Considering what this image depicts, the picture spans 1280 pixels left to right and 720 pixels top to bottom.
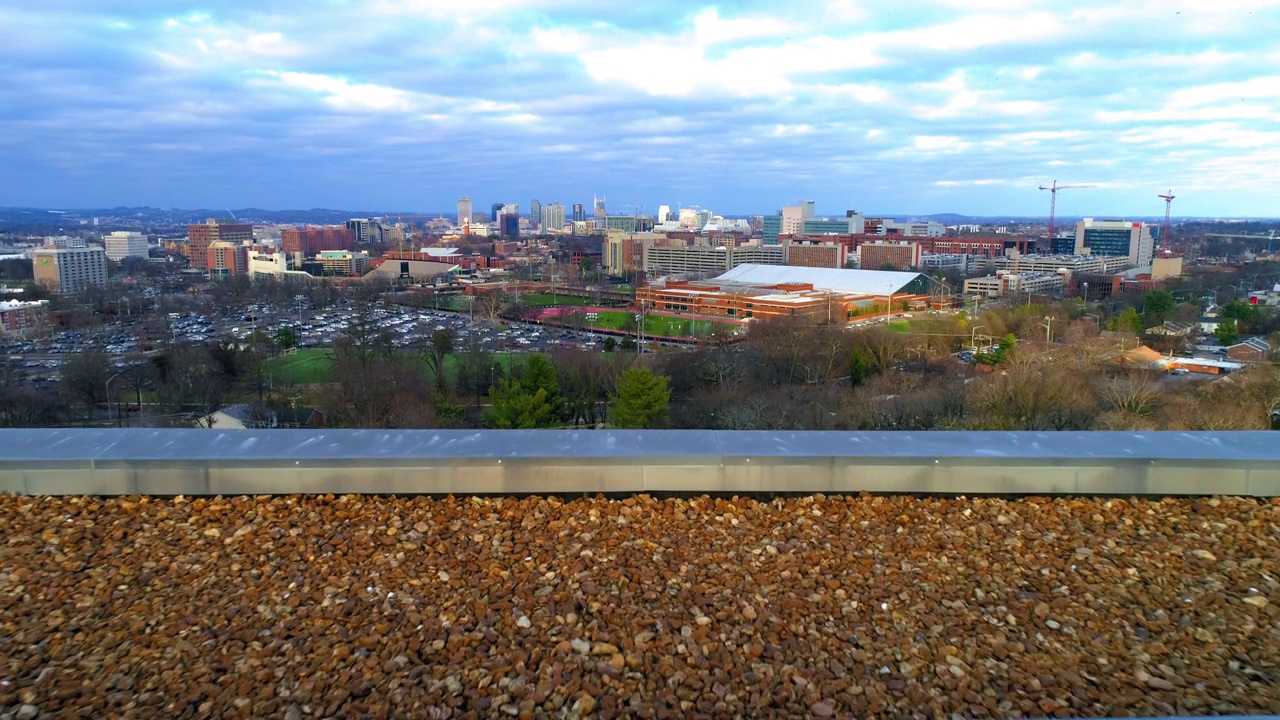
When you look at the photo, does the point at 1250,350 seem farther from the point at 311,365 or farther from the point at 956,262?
the point at 956,262

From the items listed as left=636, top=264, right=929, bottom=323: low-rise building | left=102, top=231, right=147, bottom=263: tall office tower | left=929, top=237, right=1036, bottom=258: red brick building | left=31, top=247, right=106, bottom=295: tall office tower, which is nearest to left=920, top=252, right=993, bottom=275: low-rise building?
left=929, top=237, right=1036, bottom=258: red brick building

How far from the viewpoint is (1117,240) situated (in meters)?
46.6

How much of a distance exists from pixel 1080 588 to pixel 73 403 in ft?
39.7

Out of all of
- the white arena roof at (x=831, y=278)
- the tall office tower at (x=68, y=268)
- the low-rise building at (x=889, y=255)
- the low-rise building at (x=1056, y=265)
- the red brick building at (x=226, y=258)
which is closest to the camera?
the tall office tower at (x=68, y=268)

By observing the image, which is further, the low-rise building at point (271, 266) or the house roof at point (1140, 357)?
the low-rise building at point (271, 266)

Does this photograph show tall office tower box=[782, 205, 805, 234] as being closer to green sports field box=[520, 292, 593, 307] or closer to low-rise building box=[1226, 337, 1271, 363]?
green sports field box=[520, 292, 593, 307]

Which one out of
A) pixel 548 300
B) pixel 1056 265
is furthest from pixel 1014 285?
pixel 548 300

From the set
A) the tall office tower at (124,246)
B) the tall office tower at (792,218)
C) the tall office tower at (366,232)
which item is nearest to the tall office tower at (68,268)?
the tall office tower at (124,246)

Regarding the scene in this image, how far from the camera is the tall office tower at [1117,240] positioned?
45.2 m

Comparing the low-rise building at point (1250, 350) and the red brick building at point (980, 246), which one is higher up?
the red brick building at point (980, 246)

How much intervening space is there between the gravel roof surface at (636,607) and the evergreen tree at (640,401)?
20.3ft

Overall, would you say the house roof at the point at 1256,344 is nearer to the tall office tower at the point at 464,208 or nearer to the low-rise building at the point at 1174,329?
the low-rise building at the point at 1174,329

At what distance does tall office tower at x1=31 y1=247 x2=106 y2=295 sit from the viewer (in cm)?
2609

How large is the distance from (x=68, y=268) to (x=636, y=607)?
106 feet
